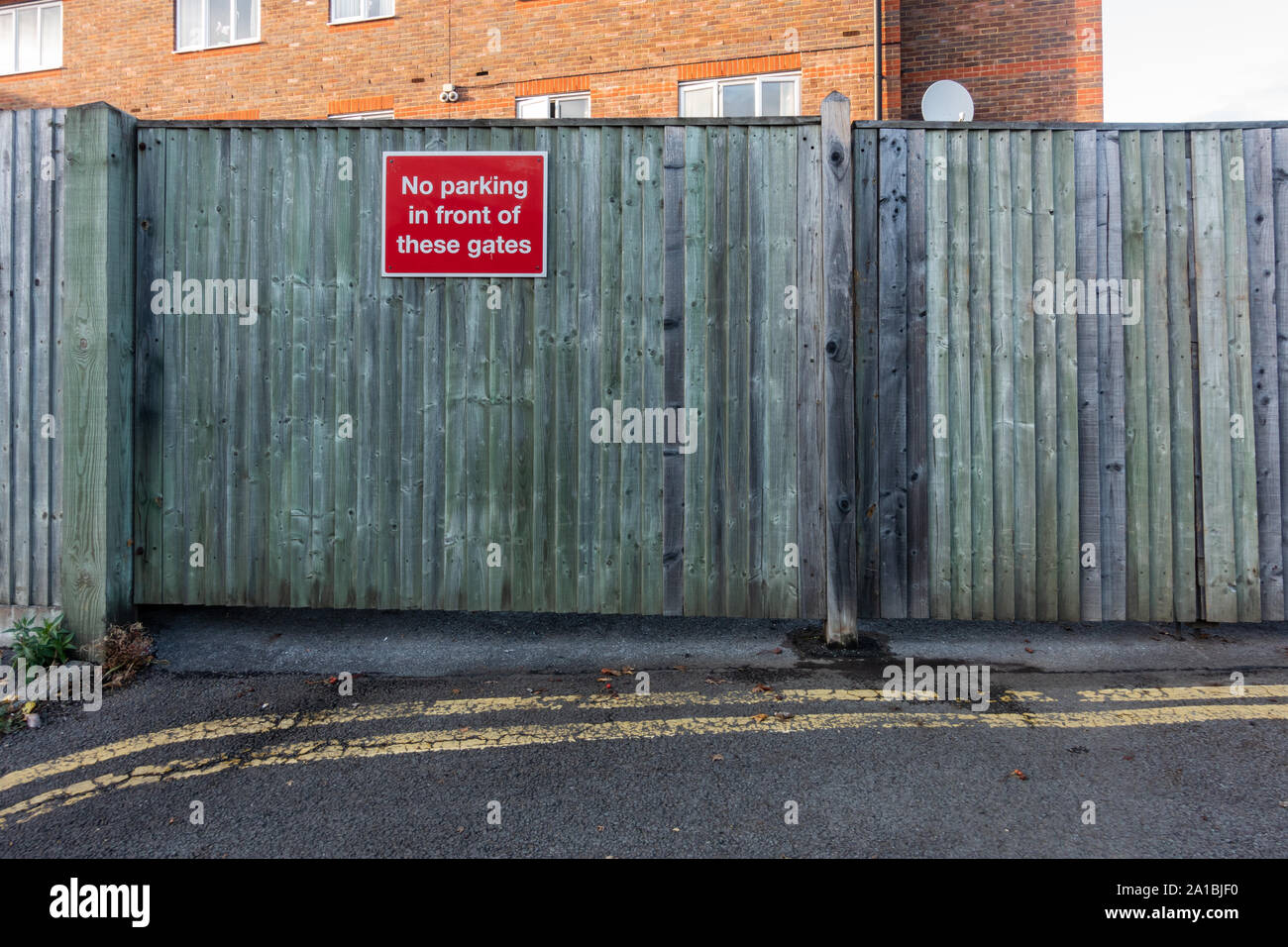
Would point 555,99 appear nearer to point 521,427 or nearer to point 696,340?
point 696,340

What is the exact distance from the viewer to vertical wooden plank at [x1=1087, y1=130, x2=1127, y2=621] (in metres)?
4.49

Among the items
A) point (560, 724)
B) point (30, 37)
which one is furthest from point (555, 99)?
point (30, 37)

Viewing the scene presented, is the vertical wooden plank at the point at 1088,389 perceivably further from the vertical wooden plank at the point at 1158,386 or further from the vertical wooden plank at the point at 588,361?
the vertical wooden plank at the point at 588,361

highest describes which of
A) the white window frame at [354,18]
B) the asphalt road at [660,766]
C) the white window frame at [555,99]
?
the white window frame at [354,18]

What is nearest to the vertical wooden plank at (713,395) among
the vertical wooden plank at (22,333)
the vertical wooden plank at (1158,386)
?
the vertical wooden plank at (1158,386)

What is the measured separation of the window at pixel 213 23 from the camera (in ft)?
Result: 41.3

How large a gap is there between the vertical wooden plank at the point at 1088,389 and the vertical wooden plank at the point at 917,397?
939 millimetres

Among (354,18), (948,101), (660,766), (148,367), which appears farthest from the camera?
(354,18)

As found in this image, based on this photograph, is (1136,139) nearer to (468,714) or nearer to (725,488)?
(725,488)

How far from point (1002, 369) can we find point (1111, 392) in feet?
2.23

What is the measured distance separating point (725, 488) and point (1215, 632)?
317 cm

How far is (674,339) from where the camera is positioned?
14.9ft

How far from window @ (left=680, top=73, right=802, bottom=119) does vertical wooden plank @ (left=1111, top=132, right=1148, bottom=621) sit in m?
6.90

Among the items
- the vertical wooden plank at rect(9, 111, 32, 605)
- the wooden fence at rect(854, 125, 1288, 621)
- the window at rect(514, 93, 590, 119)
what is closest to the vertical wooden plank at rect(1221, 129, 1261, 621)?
the wooden fence at rect(854, 125, 1288, 621)
